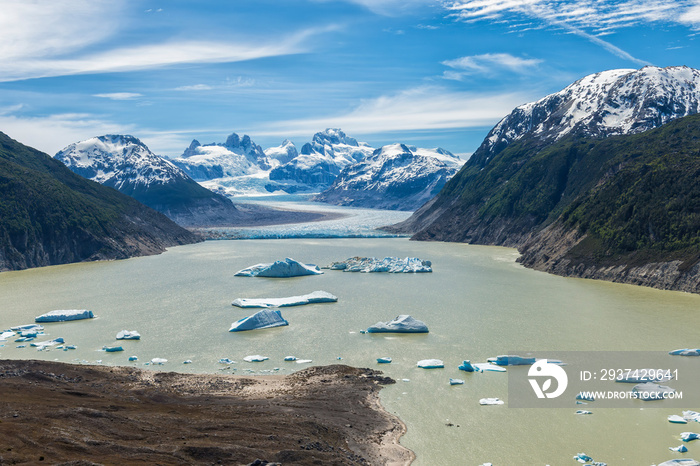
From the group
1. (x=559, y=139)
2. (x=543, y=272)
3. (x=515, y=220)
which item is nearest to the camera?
(x=543, y=272)

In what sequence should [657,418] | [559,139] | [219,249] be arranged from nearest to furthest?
[657,418] < [219,249] < [559,139]

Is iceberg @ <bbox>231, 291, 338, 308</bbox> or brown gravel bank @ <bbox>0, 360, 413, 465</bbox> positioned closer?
brown gravel bank @ <bbox>0, 360, 413, 465</bbox>

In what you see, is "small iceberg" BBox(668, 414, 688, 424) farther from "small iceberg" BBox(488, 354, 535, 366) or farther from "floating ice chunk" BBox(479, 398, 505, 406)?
"small iceberg" BBox(488, 354, 535, 366)

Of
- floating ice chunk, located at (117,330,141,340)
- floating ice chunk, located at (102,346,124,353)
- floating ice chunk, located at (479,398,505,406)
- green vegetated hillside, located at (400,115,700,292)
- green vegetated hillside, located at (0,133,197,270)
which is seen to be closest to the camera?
floating ice chunk, located at (479,398,505,406)

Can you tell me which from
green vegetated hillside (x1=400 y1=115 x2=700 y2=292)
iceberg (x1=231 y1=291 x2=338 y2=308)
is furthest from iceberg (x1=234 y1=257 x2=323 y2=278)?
green vegetated hillside (x1=400 y1=115 x2=700 y2=292)

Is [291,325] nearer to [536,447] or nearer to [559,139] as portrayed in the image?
[536,447]

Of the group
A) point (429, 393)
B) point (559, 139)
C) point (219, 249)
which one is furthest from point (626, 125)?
point (429, 393)

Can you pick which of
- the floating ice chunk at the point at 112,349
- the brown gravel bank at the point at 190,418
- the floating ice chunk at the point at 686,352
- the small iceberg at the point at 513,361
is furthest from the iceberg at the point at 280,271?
the floating ice chunk at the point at 686,352
